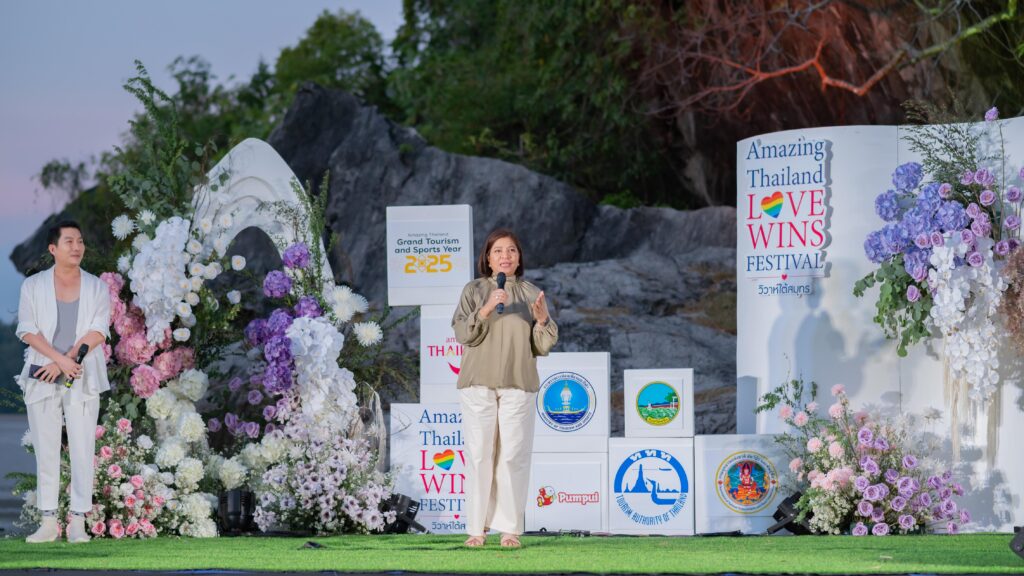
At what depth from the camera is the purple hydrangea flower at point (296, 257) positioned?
30.1ft

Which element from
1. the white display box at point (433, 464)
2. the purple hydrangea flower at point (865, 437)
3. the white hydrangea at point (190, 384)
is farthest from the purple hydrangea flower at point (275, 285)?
the purple hydrangea flower at point (865, 437)

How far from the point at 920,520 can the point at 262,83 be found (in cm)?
2312

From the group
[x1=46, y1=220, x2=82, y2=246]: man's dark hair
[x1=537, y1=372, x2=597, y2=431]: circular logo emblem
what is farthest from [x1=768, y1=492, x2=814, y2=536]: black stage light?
[x1=46, y1=220, x2=82, y2=246]: man's dark hair

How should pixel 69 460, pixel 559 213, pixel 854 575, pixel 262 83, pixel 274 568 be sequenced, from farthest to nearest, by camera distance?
pixel 262 83, pixel 559 213, pixel 69 460, pixel 274 568, pixel 854 575

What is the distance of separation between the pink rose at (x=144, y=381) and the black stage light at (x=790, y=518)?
12.5ft

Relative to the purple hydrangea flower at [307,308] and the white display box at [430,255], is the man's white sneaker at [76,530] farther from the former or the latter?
the white display box at [430,255]

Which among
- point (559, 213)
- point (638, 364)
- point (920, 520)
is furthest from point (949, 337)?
point (559, 213)

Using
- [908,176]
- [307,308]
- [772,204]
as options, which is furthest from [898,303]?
[307,308]

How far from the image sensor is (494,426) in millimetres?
7051

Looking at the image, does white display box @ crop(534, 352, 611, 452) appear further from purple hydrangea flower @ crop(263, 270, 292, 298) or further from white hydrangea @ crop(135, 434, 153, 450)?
white hydrangea @ crop(135, 434, 153, 450)

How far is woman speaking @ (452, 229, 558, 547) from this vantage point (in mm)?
7000

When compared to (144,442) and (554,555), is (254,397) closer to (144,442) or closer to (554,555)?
(144,442)

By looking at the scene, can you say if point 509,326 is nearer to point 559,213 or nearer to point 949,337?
point 949,337

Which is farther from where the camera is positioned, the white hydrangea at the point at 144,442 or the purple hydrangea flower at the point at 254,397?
the purple hydrangea flower at the point at 254,397
